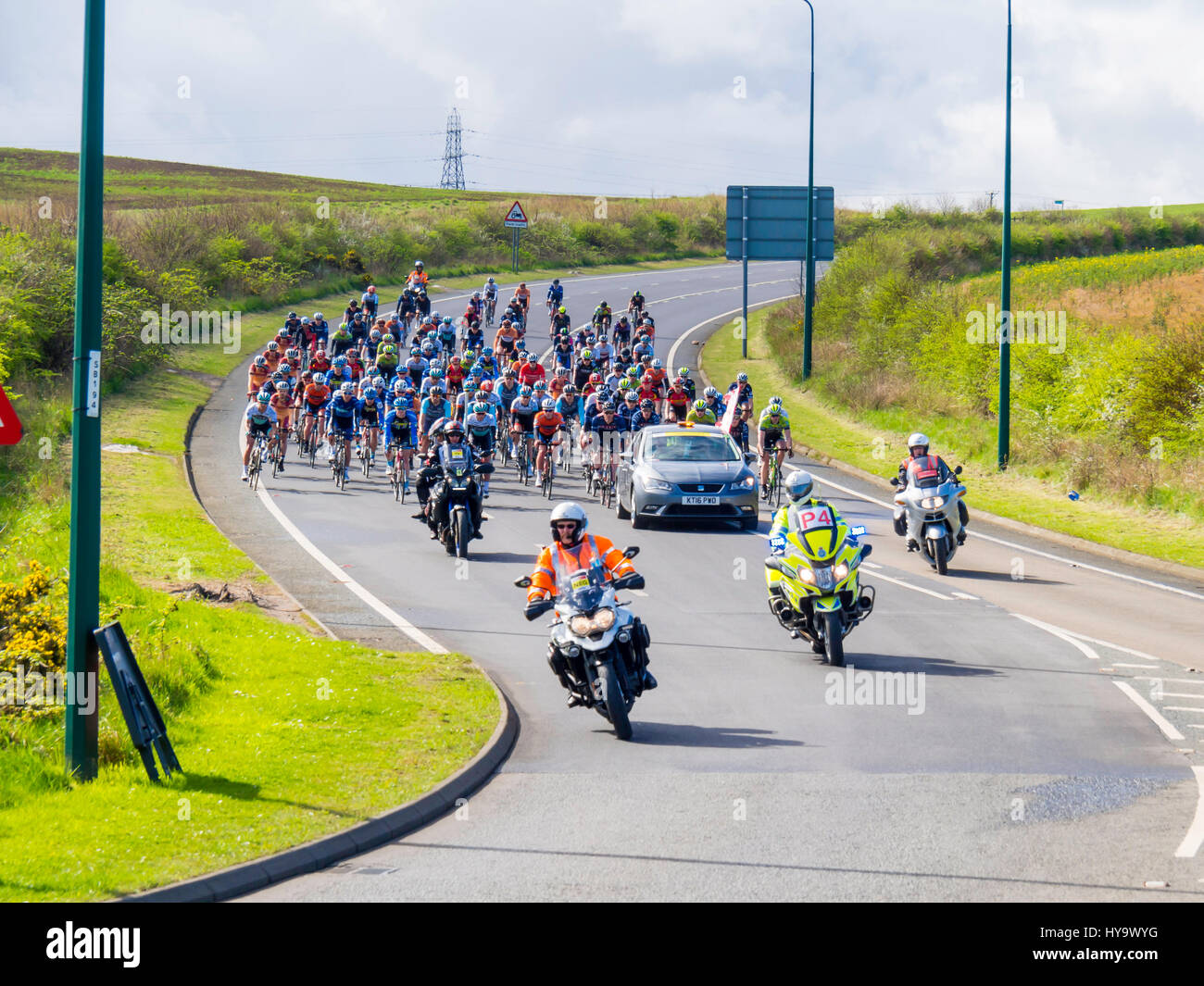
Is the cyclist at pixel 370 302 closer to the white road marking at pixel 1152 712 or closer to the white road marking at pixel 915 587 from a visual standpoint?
the white road marking at pixel 915 587

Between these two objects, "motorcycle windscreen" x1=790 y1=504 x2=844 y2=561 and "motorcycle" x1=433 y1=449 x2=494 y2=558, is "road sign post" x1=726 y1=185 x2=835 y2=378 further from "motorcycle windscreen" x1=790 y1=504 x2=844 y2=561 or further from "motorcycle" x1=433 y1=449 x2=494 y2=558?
"motorcycle windscreen" x1=790 y1=504 x2=844 y2=561

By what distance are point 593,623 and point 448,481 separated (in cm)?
1047

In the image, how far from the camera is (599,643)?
12.0m

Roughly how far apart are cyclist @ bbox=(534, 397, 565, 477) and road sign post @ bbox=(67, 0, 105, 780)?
58.8 feet

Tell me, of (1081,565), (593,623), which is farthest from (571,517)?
(1081,565)

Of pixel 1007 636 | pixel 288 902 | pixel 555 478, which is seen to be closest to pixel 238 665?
pixel 288 902

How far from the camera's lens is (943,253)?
75688 millimetres

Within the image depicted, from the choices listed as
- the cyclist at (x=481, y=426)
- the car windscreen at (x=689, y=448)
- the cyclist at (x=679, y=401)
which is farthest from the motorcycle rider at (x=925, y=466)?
the cyclist at (x=679, y=401)

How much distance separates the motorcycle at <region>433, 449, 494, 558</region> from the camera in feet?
71.8

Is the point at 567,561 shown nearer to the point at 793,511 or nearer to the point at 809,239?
the point at 793,511

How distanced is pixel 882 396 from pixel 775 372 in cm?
985

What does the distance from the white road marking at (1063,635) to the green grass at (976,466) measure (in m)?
5.87

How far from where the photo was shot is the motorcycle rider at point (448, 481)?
2225 cm

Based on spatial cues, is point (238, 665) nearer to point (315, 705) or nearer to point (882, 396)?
point (315, 705)
